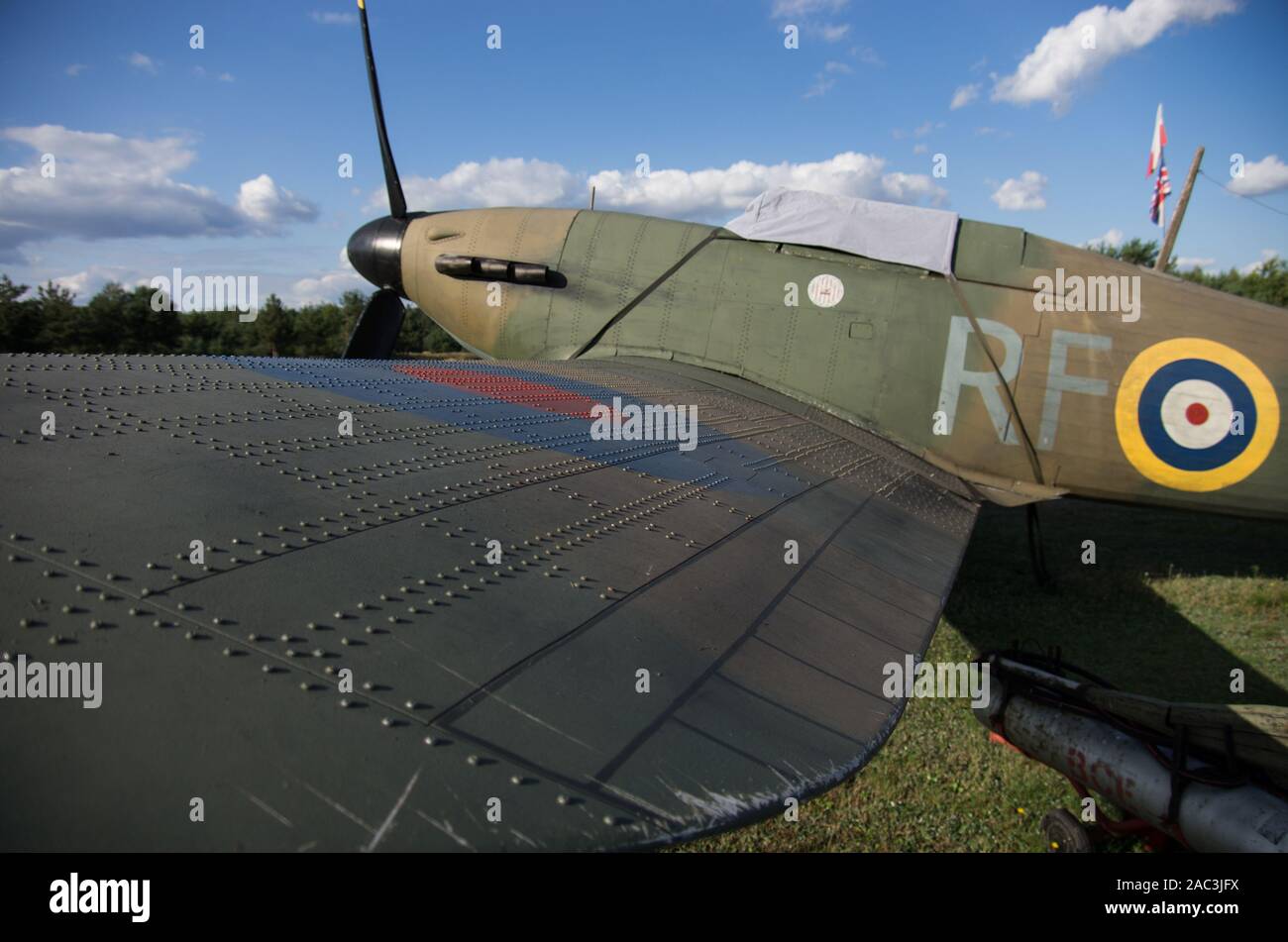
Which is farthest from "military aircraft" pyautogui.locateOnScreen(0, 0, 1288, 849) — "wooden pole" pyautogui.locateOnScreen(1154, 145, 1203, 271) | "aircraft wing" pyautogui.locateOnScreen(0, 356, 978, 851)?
"wooden pole" pyautogui.locateOnScreen(1154, 145, 1203, 271)

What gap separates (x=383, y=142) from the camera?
8.55 metres

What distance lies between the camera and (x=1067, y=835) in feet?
12.1

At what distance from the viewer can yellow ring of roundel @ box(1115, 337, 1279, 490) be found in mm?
5723

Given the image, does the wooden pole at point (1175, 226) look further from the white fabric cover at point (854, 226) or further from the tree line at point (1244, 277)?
the tree line at point (1244, 277)

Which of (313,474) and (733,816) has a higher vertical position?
(313,474)

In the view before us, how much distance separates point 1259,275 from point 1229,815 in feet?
121

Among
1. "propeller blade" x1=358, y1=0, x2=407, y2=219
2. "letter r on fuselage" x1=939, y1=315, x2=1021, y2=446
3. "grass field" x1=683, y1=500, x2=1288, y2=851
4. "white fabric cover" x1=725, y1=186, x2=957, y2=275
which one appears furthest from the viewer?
"propeller blade" x1=358, y1=0, x2=407, y2=219

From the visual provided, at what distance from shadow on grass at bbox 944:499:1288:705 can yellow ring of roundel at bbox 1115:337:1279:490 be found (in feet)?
2.45

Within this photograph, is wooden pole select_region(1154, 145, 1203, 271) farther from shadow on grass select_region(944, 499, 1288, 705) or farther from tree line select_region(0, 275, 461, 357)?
tree line select_region(0, 275, 461, 357)

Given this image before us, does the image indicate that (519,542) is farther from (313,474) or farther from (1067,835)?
(1067,835)

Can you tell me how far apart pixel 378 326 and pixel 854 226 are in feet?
18.4

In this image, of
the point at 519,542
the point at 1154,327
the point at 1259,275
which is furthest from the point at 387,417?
the point at 1259,275

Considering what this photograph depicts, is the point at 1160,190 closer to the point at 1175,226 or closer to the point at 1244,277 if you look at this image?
the point at 1175,226
